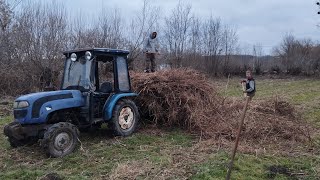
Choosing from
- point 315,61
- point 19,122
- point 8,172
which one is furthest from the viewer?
point 315,61

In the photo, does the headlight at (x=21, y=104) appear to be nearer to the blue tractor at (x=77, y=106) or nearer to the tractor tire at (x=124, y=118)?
the blue tractor at (x=77, y=106)

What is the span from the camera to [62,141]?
6.41m

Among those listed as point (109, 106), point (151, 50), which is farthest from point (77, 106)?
point (151, 50)

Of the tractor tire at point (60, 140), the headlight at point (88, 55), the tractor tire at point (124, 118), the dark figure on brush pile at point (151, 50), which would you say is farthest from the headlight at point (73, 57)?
the dark figure on brush pile at point (151, 50)

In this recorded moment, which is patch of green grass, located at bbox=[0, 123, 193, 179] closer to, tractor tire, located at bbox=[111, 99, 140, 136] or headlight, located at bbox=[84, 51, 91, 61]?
tractor tire, located at bbox=[111, 99, 140, 136]

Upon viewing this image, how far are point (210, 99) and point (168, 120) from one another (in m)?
1.18

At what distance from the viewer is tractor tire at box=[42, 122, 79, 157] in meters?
6.20

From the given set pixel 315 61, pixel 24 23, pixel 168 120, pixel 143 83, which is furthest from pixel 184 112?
pixel 315 61

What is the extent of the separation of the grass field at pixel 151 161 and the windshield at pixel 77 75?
45.0 inches

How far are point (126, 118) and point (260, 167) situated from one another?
124 inches

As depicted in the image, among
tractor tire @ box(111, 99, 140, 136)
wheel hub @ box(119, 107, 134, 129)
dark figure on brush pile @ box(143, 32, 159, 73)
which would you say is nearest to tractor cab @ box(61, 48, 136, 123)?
tractor tire @ box(111, 99, 140, 136)

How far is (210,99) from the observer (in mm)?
9055

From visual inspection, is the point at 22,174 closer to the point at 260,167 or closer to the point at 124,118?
the point at 124,118

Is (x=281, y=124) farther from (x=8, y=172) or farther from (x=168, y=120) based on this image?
(x=8, y=172)
